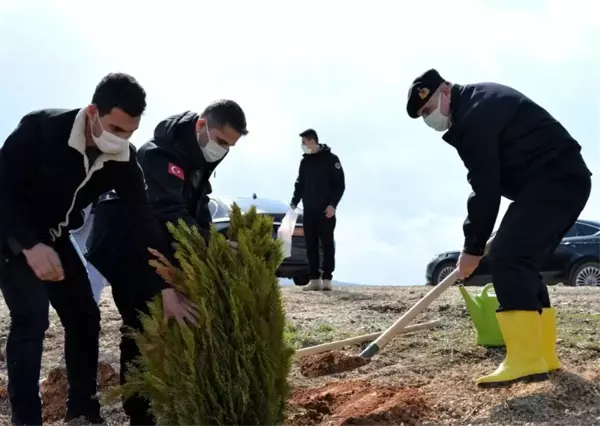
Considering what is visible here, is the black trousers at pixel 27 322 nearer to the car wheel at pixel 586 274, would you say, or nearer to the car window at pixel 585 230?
the car wheel at pixel 586 274

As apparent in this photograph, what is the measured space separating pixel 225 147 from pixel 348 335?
2.61 m

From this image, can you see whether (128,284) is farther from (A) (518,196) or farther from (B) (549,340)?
(B) (549,340)

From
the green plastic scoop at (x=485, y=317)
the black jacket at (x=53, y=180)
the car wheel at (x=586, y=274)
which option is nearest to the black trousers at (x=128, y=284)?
the black jacket at (x=53, y=180)

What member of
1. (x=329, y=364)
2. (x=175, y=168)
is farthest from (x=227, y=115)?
(x=329, y=364)

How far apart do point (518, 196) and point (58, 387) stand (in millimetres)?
3074

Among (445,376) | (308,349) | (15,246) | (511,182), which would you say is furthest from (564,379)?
(15,246)

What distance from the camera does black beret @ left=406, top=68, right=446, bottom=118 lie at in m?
4.57

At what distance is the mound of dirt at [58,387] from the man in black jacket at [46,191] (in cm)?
115

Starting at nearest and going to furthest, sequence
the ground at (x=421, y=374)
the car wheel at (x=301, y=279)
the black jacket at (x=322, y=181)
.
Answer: the ground at (x=421, y=374) < the black jacket at (x=322, y=181) < the car wheel at (x=301, y=279)

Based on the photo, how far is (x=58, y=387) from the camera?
5.22 metres

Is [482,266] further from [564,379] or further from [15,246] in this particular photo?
[15,246]

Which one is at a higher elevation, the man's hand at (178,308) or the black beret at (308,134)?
the black beret at (308,134)

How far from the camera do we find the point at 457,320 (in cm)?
686

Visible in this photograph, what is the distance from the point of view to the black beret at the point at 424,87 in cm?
457
